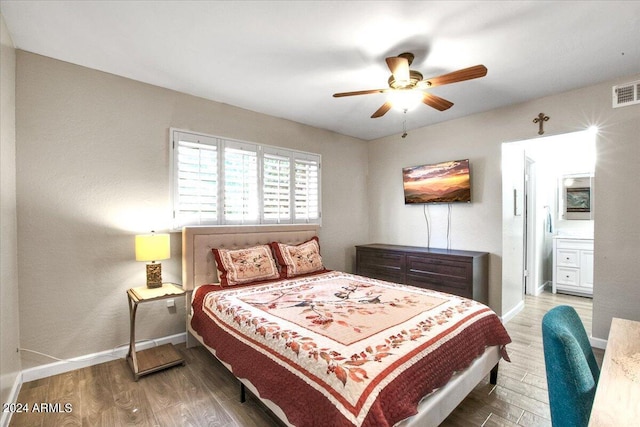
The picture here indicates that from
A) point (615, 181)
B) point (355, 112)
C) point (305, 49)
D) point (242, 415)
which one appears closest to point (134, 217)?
point (242, 415)

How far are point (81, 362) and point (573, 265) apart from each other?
21.7ft

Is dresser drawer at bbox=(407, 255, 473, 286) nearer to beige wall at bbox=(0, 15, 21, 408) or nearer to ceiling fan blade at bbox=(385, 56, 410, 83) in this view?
ceiling fan blade at bbox=(385, 56, 410, 83)

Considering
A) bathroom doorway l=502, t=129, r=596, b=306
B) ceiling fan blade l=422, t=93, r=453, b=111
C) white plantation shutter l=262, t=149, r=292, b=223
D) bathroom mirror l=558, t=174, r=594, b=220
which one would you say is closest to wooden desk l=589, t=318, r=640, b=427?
ceiling fan blade l=422, t=93, r=453, b=111

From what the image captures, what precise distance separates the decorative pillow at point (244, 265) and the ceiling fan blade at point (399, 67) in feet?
7.15

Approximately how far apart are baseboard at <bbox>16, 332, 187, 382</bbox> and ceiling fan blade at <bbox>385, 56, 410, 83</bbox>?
3315 millimetres

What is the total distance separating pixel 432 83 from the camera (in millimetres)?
2227

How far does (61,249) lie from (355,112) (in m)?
3.37

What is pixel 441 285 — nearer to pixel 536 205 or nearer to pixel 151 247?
pixel 536 205

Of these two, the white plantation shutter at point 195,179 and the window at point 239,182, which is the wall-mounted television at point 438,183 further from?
the white plantation shutter at point 195,179

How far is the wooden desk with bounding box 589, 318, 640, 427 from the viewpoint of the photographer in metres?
0.84

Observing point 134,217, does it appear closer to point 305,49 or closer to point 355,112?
point 305,49

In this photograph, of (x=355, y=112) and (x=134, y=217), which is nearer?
(x=134, y=217)

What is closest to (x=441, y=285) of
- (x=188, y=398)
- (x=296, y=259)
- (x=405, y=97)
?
(x=296, y=259)

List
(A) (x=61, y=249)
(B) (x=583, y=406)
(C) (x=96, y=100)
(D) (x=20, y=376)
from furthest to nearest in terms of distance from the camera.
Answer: (C) (x=96, y=100)
(A) (x=61, y=249)
(D) (x=20, y=376)
(B) (x=583, y=406)
